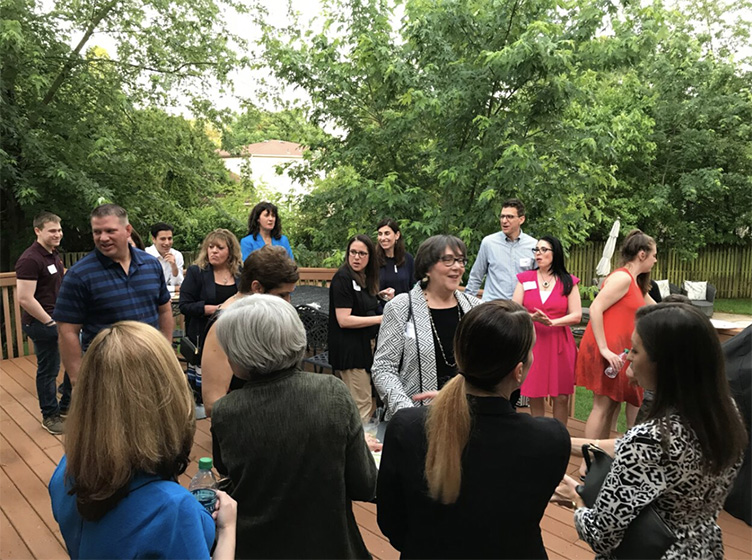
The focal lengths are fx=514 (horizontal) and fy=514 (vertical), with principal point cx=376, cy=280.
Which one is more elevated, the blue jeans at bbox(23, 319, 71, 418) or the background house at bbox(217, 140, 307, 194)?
the background house at bbox(217, 140, 307, 194)

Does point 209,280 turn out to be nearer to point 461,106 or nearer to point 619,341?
point 619,341

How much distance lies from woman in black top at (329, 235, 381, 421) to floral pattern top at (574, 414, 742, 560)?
2.15 metres

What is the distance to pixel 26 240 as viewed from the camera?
8.43 meters

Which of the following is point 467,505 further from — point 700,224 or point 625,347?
point 700,224

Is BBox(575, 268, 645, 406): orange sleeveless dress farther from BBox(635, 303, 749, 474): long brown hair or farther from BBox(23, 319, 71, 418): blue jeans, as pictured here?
BBox(23, 319, 71, 418): blue jeans

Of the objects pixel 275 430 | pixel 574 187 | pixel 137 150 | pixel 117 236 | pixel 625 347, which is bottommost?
pixel 625 347

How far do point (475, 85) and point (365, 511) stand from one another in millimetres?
4570

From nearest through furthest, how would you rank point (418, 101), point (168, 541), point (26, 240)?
point (168, 541) < point (418, 101) < point (26, 240)

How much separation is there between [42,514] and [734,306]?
1570 centimetres

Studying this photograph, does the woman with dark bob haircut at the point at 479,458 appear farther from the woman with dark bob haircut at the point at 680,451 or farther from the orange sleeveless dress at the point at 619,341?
the orange sleeveless dress at the point at 619,341

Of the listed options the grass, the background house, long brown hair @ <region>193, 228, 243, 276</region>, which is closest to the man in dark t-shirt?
long brown hair @ <region>193, 228, 243, 276</region>

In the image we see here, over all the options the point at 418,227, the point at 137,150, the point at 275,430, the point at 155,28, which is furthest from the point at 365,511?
the point at 155,28

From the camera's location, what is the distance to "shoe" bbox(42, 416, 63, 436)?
3.90m

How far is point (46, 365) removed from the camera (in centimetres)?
398
